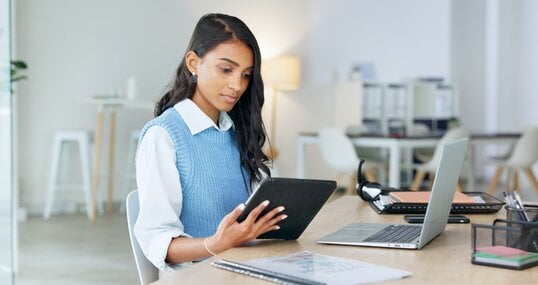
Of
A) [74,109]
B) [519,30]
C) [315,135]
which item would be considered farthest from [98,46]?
[519,30]

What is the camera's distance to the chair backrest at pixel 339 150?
679 cm

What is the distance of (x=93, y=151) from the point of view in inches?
283

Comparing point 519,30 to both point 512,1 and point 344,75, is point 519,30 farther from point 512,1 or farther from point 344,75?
point 344,75

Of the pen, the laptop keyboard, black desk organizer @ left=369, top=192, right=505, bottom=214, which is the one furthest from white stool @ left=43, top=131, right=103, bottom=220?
the pen

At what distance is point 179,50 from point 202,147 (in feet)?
20.0

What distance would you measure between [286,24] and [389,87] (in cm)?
139

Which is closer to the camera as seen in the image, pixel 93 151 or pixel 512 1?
pixel 93 151

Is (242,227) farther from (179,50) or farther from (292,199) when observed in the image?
(179,50)

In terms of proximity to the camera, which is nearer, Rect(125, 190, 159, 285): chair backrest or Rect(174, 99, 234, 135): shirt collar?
Rect(125, 190, 159, 285): chair backrest

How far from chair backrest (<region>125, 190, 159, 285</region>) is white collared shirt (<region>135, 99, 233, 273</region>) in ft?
0.12

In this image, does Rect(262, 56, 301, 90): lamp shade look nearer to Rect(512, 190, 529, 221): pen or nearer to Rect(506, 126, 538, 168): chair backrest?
Rect(506, 126, 538, 168): chair backrest

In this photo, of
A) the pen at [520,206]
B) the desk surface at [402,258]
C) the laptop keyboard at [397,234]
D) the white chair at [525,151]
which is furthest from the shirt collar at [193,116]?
the white chair at [525,151]

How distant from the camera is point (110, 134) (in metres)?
7.21

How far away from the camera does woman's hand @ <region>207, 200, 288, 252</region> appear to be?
142 centimetres
